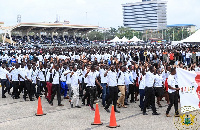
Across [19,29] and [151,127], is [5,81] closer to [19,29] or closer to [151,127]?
[151,127]

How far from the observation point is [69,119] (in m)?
11.1

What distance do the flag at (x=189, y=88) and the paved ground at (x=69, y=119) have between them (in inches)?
33.7

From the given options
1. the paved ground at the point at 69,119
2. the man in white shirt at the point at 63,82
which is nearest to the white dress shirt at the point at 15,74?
the paved ground at the point at 69,119

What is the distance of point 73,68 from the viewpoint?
1337cm

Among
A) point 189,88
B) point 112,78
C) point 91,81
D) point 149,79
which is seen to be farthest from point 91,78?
point 189,88

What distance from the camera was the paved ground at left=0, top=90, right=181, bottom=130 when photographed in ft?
32.9

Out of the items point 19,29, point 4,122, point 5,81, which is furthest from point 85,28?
point 4,122

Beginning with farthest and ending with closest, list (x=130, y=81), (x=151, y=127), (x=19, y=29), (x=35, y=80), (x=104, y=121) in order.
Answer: (x=19, y=29)
(x=35, y=80)
(x=130, y=81)
(x=104, y=121)
(x=151, y=127)

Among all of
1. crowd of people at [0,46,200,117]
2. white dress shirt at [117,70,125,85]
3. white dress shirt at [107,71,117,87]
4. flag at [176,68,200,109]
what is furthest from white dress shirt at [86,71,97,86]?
flag at [176,68,200,109]

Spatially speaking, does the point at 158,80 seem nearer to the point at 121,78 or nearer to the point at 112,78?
the point at 121,78

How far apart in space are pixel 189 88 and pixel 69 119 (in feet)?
13.0

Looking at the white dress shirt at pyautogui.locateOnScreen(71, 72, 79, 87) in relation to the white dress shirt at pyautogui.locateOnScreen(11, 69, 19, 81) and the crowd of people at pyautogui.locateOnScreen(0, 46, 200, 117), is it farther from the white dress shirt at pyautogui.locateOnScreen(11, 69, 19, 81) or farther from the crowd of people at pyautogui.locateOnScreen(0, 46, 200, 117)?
the white dress shirt at pyautogui.locateOnScreen(11, 69, 19, 81)

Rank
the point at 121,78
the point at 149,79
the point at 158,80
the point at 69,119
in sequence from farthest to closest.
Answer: the point at 121,78, the point at 158,80, the point at 149,79, the point at 69,119

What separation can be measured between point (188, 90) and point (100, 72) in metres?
4.83
